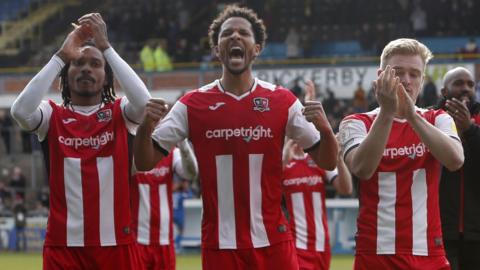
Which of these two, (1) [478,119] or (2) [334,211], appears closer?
(1) [478,119]

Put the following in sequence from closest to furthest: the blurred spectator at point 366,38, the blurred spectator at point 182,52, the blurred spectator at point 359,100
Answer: the blurred spectator at point 359,100 < the blurred spectator at point 366,38 < the blurred spectator at point 182,52

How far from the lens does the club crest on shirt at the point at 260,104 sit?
6.78m

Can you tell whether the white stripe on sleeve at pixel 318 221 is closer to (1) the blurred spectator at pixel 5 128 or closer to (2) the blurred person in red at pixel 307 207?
(2) the blurred person in red at pixel 307 207

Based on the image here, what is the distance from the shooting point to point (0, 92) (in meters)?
33.0

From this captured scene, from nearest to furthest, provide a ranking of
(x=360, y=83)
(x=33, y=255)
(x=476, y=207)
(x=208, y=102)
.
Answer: (x=208, y=102), (x=476, y=207), (x=33, y=255), (x=360, y=83)

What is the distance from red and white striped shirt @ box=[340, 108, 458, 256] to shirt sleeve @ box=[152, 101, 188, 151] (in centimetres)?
103

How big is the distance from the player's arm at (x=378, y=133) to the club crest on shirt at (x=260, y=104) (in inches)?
24.0

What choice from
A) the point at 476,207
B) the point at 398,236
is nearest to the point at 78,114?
the point at 398,236

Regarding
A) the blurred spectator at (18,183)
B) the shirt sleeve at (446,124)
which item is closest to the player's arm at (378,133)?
the shirt sleeve at (446,124)

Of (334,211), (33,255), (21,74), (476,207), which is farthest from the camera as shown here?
(21,74)

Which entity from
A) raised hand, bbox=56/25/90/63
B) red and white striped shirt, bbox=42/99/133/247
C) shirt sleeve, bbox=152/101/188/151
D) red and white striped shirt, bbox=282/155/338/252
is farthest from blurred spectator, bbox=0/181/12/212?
shirt sleeve, bbox=152/101/188/151

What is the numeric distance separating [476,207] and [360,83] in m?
20.6

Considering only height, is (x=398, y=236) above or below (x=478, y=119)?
below

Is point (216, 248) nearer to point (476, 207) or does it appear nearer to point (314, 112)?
point (314, 112)
